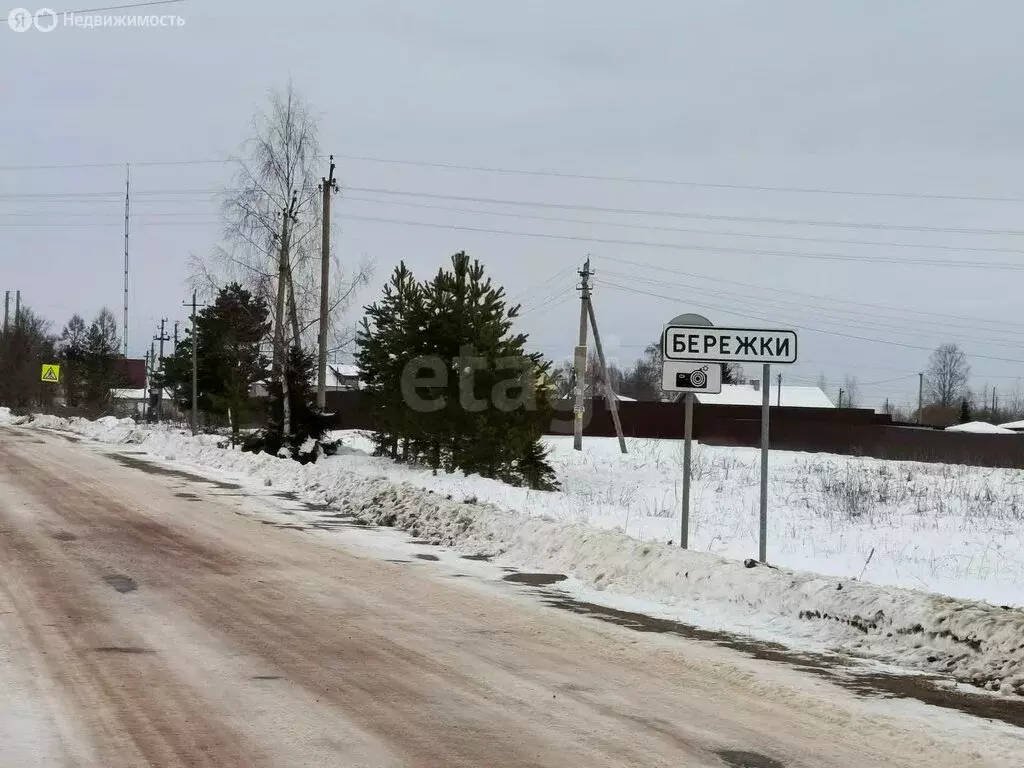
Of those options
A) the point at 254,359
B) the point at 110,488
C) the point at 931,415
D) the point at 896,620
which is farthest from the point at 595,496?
the point at 931,415

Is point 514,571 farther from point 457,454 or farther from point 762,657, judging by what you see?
point 457,454

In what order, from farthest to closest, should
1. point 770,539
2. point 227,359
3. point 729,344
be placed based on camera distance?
point 227,359 → point 770,539 → point 729,344

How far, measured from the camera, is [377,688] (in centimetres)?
672

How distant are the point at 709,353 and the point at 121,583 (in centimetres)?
635

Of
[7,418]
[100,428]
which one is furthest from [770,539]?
[7,418]

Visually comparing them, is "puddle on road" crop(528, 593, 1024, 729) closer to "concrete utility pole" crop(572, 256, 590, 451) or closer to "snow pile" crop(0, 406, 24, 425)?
"concrete utility pole" crop(572, 256, 590, 451)

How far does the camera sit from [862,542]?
1695 centimetres

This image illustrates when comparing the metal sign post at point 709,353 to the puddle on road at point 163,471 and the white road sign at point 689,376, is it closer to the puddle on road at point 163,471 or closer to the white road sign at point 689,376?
the white road sign at point 689,376

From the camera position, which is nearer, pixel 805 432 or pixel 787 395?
pixel 805 432

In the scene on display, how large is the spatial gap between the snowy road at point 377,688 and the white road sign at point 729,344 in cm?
338

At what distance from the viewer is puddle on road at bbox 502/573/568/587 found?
37.4 ft

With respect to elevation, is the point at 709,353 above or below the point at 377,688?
above

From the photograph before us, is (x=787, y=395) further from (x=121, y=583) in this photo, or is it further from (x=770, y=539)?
(x=121, y=583)

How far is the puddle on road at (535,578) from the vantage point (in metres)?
11.4
